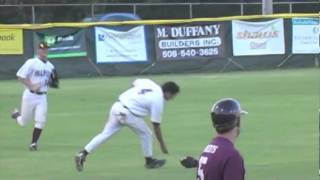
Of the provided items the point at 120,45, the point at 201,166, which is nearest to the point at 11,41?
the point at 120,45

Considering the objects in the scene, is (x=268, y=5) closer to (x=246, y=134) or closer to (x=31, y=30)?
(x=31, y=30)

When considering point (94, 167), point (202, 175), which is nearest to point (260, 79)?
point (94, 167)

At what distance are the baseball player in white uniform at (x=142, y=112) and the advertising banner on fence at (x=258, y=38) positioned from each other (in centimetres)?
1875

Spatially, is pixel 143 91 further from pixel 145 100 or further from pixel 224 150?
pixel 224 150

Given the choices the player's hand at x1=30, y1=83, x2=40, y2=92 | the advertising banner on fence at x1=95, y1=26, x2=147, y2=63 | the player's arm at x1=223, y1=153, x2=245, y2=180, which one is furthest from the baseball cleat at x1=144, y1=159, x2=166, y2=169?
the advertising banner on fence at x1=95, y1=26, x2=147, y2=63

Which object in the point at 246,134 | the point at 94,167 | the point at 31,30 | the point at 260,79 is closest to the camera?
the point at 94,167

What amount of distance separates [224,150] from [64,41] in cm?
2414

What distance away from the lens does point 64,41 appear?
2827 cm

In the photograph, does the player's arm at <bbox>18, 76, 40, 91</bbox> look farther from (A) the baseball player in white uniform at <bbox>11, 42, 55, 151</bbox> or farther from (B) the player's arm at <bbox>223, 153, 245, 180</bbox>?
(B) the player's arm at <bbox>223, 153, 245, 180</bbox>

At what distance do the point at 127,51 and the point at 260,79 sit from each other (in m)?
5.67

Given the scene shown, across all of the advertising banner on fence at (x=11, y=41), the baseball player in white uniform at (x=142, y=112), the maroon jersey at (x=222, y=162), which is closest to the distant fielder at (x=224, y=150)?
the maroon jersey at (x=222, y=162)

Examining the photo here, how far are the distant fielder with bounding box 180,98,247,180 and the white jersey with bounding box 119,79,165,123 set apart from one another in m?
5.81

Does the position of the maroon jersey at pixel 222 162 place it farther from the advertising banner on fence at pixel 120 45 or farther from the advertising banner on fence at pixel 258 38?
the advertising banner on fence at pixel 258 38

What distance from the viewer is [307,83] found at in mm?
23188
